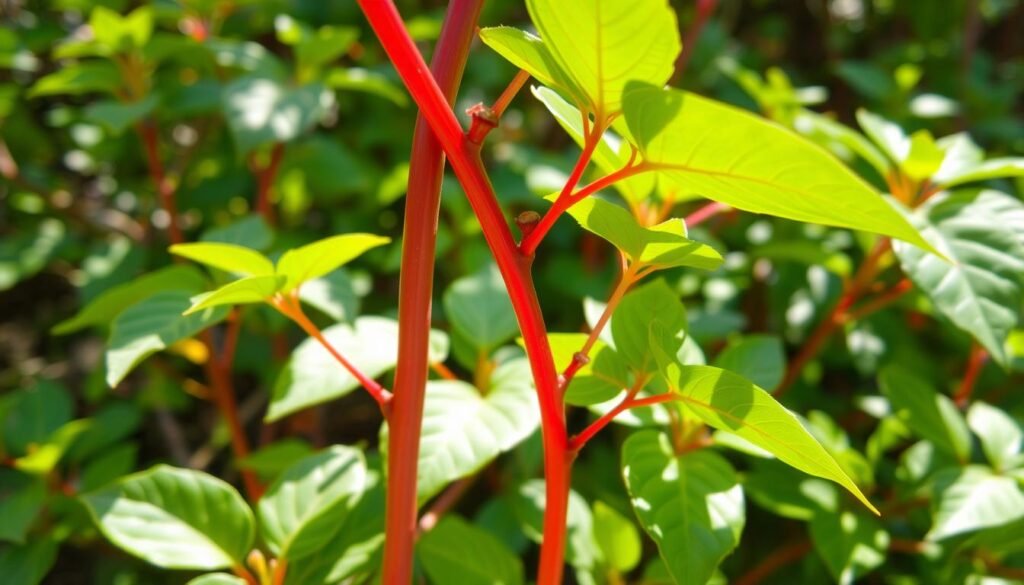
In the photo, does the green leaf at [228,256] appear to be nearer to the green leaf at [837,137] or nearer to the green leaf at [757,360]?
the green leaf at [757,360]

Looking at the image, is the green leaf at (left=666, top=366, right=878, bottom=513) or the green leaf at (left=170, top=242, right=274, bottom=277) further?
the green leaf at (left=170, top=242, right=274, bottom=277)

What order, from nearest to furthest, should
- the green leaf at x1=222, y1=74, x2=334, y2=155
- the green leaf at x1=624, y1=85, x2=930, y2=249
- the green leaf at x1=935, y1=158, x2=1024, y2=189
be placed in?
the green leaf at x1=624, y1=85, x2=930, y2=249 < the green leaf at x1=935, y1=158, x2=1024, y2=189 < the green leaf at x1=222, y1=74, x2=334, y2=155

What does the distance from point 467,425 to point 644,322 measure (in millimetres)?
187

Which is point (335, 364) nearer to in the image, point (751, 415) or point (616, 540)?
point (616, 540)

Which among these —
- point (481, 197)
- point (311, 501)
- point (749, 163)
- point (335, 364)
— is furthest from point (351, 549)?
point (749, 163)

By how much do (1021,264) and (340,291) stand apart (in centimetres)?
69

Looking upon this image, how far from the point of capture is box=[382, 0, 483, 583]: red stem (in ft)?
1.64

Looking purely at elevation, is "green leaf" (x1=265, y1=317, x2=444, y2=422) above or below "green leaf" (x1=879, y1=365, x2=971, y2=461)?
above

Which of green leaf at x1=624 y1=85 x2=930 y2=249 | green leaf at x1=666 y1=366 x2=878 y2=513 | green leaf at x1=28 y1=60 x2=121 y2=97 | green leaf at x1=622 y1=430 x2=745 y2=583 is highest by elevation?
green leaf at x1=624 y1=85 x2=930 y2=249

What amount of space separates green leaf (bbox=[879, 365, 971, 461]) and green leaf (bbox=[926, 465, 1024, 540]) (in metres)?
0.04

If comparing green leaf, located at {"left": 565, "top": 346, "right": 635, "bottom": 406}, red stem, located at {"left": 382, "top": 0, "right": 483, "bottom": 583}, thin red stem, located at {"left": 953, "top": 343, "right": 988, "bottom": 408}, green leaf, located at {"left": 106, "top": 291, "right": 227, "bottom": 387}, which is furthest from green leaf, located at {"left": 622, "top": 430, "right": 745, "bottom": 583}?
thin red stem, located at {"left": 953, "top": 343, "right": 988, "bottom": 408}

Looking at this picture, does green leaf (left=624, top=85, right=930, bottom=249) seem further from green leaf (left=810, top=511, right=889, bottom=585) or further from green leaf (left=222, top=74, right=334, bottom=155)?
green leaf (left=222, top=74, right=334, bottom=155)

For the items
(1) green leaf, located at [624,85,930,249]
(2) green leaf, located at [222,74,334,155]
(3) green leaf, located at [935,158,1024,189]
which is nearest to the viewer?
(1) green leaf, located at [624,85,930,249]

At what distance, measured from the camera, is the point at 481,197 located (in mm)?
448
